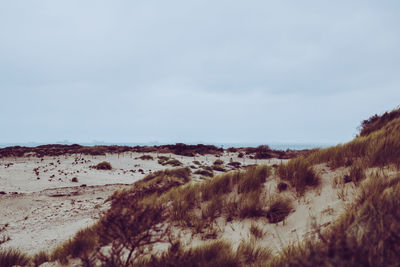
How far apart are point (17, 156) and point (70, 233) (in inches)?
1152

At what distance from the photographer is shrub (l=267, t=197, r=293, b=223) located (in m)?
4.40

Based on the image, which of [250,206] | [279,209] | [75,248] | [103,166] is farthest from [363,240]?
[103,166]

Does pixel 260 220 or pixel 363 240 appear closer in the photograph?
pixel 363 240

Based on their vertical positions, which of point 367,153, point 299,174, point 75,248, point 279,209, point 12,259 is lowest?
→ point 12,259

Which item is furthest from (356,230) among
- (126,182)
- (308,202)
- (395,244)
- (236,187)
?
(126,182)

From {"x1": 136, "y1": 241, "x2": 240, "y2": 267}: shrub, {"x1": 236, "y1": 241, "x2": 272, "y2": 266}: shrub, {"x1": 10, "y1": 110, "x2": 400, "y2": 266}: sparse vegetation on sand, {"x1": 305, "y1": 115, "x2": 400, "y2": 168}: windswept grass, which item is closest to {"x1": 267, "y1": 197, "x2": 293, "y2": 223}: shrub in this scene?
{"x1": 10, "y1": 110, "x2": 400, "y2": 266}: sparse vegetation on sand

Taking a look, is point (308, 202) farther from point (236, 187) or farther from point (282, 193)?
point (236, 187)

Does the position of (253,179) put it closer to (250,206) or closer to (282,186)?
(282,186)

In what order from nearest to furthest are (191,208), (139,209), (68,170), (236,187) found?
(139,209) < (191,208) < (236,187) < (68,170)

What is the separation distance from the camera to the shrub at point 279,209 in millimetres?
4398

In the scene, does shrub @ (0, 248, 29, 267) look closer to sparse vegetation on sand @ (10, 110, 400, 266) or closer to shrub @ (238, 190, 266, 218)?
sparse vegetation on sand @ (10, 110, 400, 266)

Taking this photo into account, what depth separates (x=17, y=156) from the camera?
95.1ft

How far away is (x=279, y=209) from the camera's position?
4559mm

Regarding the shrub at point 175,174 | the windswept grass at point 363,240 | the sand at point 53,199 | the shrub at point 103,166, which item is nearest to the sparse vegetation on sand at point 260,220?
the windswept grass at point 363,240
